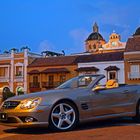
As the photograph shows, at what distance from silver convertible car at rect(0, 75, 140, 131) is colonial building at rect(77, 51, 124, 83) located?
1716 inches

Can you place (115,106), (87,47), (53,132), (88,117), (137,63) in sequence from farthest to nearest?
1. (87,47)
2. (137,63)
3. (115,106)
4. (88,117)
5. (53,132)

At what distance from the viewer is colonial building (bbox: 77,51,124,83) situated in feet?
172

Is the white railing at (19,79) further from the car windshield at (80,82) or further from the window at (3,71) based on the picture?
the car windshield at (80,82)

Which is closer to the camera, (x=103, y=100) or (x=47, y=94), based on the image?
(x=47, y=94)

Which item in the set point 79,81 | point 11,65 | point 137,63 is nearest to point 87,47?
point 11,65

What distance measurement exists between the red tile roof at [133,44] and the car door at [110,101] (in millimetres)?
43253

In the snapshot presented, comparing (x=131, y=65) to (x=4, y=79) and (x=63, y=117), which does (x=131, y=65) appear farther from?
(x=63, y=117)

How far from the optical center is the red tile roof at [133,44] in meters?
50.9

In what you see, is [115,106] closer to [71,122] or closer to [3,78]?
[71,122]

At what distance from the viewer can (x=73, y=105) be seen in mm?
7121

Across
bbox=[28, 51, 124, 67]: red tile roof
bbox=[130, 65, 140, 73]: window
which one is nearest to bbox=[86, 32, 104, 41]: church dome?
bbox=[28, 51, 124, 67]: red tile roof

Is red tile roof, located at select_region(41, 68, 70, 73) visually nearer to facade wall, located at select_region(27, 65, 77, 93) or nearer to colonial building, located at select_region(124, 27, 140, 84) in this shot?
facade wall, located at select_region(27, 65, 77, 93)

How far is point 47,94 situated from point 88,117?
1.00 meters

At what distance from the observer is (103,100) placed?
24.7ft
